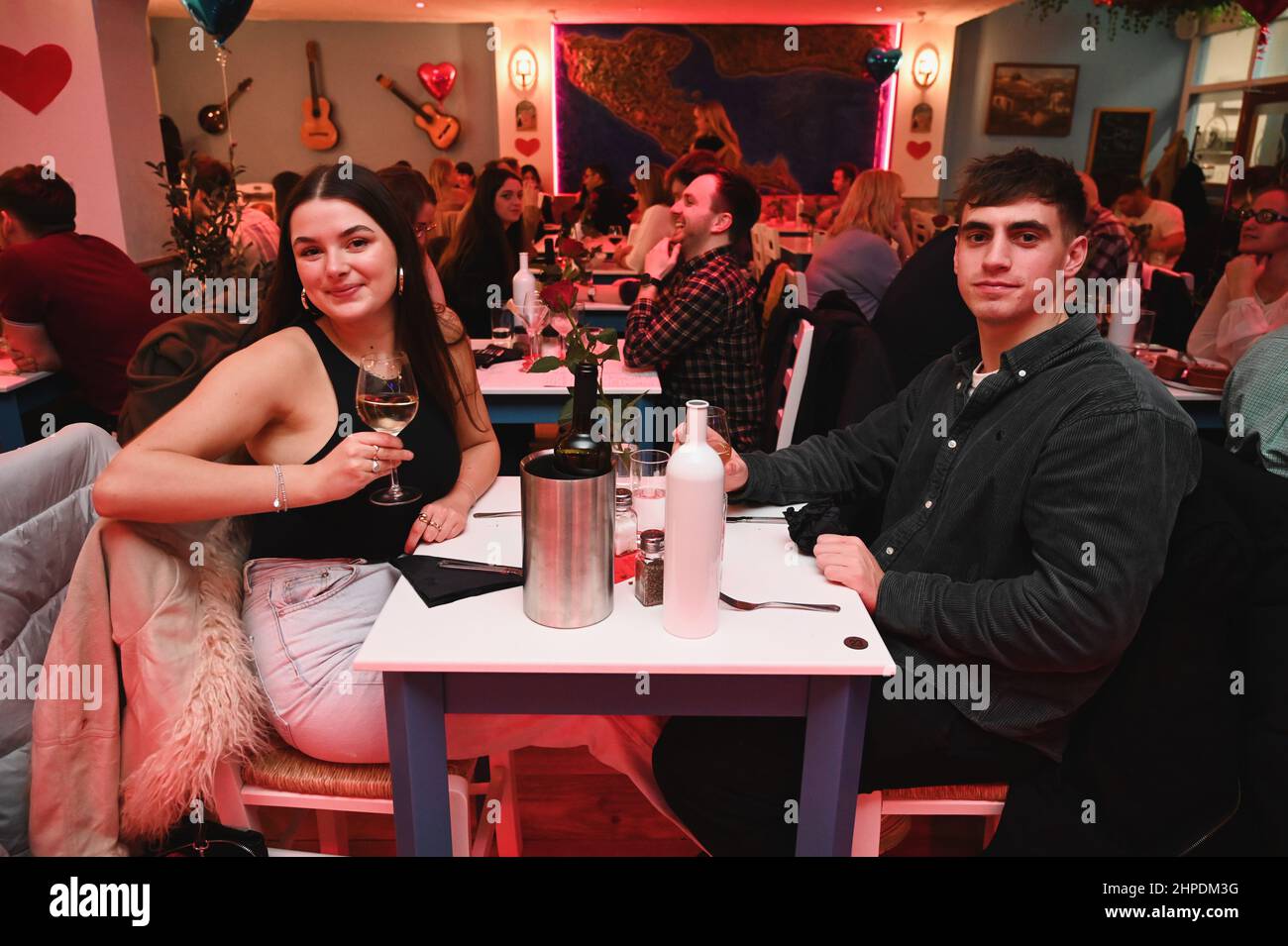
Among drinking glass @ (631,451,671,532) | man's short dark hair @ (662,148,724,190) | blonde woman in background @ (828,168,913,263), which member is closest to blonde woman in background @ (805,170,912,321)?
blonde woman in background @ (828,168,913,263)

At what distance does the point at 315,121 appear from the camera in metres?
9.19

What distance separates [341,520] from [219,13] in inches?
116

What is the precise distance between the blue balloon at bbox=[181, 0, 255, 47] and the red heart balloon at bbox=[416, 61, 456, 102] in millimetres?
5991

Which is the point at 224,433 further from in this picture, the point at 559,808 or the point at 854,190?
the point at 854,190

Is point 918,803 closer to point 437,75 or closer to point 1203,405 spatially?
point 1203,405

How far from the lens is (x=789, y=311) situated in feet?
9.98

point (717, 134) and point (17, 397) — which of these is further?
point (717, 134)

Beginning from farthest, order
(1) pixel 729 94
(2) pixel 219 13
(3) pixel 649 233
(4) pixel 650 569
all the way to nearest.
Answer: (1) pixel 729 94
(3) pixel 649 233
(2) pixel 219 13
(4) pixel 650 569

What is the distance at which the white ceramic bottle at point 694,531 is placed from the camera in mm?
1123

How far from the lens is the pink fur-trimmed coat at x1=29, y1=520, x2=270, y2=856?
4.25ft

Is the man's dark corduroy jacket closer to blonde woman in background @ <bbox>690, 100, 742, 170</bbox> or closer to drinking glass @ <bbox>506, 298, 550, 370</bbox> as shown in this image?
drinking glass @ <bbox>506, 298, 550, 370</bbox>

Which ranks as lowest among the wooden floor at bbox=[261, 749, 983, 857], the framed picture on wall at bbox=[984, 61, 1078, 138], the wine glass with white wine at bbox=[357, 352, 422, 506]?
the wooden floor at bbox=[261, 749, 983, 857]

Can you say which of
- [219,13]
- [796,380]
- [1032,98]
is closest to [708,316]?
[796,380]

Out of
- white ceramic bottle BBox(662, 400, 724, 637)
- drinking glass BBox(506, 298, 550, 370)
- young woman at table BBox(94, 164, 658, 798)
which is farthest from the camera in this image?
drinking glass BBox(506, 298, 550, 370)
